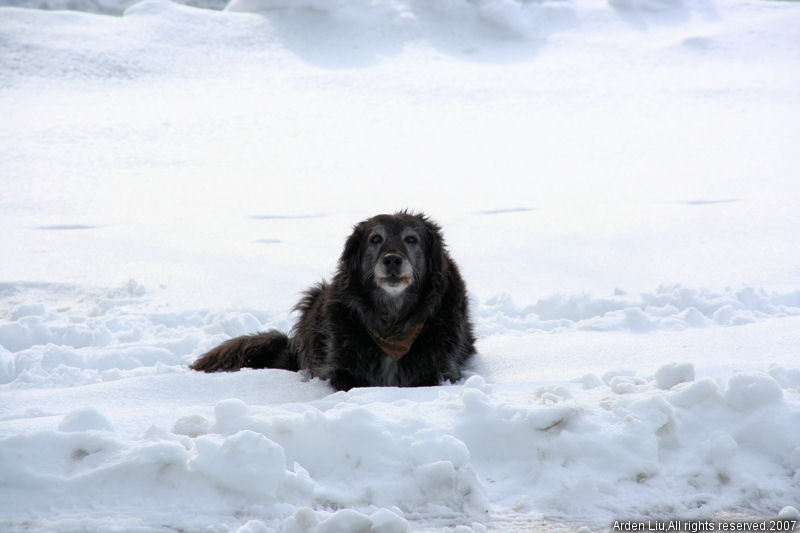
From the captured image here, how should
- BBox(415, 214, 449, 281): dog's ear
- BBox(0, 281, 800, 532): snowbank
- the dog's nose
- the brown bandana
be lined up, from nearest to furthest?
BBox(0, 281, 800, 532): snowbank < the dog's nose < the brown bandana < BBox(415, 214, 449, 281): dog's ear

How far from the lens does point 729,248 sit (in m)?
8.56

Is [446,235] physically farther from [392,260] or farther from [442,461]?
[442,461]

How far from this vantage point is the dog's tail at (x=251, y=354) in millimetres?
5176

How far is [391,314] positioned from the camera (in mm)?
4941

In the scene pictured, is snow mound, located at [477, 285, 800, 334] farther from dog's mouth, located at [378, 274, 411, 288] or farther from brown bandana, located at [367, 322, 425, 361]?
dog's mouth, located at [378, 274, 411, 288]

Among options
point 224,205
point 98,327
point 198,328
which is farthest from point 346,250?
point 224,205

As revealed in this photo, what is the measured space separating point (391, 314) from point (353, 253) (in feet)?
1.52

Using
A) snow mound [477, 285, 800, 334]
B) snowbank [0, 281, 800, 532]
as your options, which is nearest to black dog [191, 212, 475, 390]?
snowbank [0, 281, 800, 532]

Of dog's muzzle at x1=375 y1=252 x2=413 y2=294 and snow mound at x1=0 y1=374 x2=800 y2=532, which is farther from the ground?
dog's muzzle at x1=375 y1=252 x2=413 y2=294

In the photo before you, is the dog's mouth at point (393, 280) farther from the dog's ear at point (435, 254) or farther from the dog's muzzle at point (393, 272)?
the dog's ear at point (435, 254)

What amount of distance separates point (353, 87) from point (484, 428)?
15401 mm

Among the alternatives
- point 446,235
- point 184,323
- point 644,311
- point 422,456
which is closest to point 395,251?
point 422,456

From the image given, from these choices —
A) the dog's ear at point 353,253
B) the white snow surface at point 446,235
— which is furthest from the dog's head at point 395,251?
the white snow surface at point 446,235

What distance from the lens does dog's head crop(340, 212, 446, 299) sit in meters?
4.79
